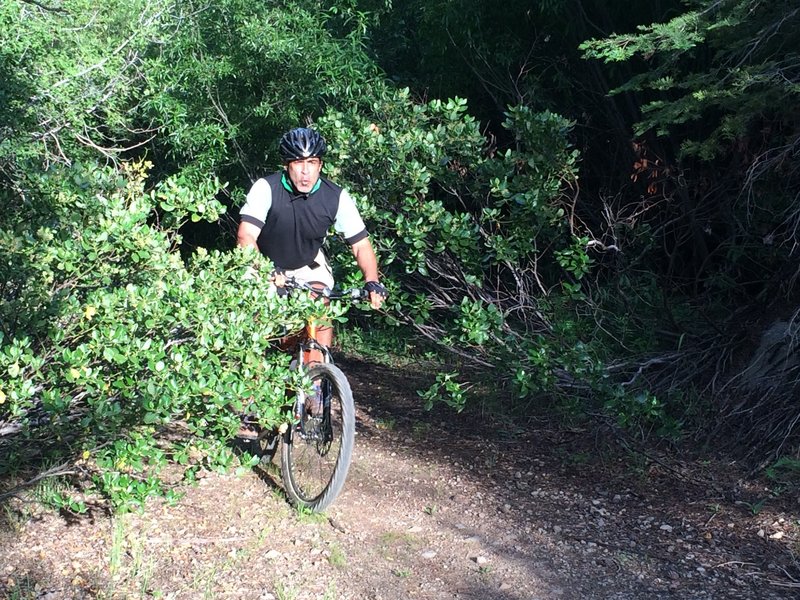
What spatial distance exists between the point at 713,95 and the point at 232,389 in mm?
3179

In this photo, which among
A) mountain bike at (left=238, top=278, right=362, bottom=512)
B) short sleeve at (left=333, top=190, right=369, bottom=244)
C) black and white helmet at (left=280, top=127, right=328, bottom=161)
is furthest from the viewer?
short sleeve at (left=333, top=190, right=369, bottom=244)

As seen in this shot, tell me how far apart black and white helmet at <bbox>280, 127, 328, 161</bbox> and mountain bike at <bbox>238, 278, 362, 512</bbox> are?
0.71 metres

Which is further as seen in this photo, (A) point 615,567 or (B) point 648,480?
(B) point 648,480

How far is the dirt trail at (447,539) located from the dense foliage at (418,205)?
371 millimetres

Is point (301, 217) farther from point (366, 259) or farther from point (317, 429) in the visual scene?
point (317, 429)

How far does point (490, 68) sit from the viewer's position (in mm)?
8039

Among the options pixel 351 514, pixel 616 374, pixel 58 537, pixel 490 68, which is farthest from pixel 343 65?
pixel 58 537

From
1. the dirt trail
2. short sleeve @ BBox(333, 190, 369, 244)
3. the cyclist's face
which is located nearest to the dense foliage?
the dirt trail

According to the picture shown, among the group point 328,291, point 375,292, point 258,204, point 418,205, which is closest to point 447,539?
point 375,292

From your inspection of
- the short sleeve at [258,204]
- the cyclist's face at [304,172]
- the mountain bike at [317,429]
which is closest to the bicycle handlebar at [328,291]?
the mountain bike at [317,429]

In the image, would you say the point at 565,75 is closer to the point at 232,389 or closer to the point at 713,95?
the point at 713,95

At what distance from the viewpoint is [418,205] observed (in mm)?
6441

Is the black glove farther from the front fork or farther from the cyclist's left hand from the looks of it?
the front fork

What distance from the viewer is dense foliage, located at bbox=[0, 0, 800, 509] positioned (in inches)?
168
